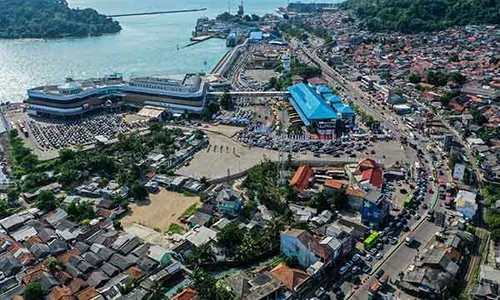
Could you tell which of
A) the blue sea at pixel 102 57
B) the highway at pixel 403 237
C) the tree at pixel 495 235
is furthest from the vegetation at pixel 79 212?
the blue sea at pixel 102 57

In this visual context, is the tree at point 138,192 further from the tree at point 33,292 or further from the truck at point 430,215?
the truck at point 430,215

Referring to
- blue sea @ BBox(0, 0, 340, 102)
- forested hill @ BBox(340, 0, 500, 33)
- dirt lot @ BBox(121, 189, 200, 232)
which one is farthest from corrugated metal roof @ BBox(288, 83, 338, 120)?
forested hill @ BBox(340, 0, 500, 33)

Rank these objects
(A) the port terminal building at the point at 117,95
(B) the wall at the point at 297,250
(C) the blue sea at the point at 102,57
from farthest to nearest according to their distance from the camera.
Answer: (C) the blue sea at the point at 102,57
(A) the port terminal building at the point at 117,95
(B) the wall at the point at 297,250

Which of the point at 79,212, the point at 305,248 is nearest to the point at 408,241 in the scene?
the point at 305,248

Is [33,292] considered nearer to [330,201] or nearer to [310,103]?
[330,201]

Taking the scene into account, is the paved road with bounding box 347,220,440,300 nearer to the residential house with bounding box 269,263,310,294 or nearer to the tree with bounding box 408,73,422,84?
the residential house with bounding box 269,263,310,294

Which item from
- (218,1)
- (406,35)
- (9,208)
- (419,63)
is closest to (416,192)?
(9,208)
